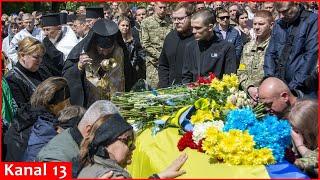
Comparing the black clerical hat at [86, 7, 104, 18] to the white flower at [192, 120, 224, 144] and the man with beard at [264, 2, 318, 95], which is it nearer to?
the man with beard at [264, 2, 318, 95]

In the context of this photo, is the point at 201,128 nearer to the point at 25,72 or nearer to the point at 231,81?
the point at 231,81

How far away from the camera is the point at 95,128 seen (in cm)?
399

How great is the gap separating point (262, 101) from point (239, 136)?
1.00 m

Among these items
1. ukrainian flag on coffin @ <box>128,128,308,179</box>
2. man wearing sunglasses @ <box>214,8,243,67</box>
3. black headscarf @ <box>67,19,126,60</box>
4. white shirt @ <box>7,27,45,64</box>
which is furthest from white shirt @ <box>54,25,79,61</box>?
ukrainian flag on coffin @ <box>128,128,308,179</box>

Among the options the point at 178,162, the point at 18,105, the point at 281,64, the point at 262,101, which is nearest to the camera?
the point at 178,162

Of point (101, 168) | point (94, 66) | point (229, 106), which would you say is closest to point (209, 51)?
point (94, 66)

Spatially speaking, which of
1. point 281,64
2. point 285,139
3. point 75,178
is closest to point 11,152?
point 75,178

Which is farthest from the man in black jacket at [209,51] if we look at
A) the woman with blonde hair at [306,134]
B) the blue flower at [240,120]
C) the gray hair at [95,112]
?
the woman with blonde hair at [306,134]

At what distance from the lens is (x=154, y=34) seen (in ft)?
35.6

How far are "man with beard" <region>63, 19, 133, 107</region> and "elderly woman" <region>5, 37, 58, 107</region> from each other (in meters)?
0.65

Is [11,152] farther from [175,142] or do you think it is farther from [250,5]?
[250,5]

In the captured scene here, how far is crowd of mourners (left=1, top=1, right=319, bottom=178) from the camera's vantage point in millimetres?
4398

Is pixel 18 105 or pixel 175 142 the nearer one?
pixel 175 142

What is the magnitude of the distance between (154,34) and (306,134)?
258 inches
